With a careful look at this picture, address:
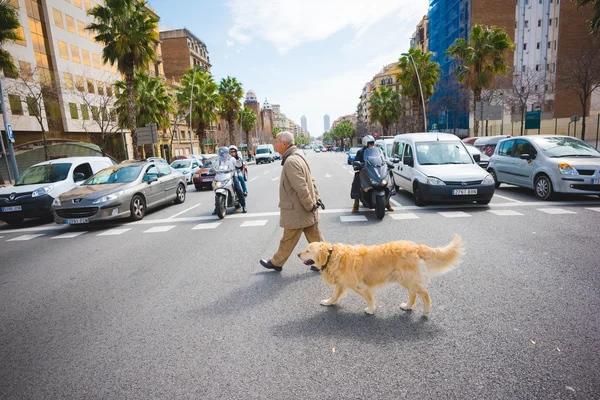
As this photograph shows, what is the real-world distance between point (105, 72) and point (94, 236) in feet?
119

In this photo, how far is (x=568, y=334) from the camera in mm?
2824

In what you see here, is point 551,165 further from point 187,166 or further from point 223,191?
point 187,166

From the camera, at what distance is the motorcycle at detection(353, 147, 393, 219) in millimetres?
7691

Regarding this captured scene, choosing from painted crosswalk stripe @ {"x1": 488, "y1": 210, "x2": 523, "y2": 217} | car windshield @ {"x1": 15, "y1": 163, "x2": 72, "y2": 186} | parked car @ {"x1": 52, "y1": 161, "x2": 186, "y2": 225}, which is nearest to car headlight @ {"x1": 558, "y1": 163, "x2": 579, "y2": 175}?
painted crosswalk stripe @ {"x1": 488, "y1": 210, "x2": 523, "y2": 217}

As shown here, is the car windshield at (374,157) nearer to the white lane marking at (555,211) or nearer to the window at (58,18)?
the white lane marking at (555,211)

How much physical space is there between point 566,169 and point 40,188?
13.9 meters

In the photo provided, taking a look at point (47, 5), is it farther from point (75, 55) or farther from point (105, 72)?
point (105, 72)

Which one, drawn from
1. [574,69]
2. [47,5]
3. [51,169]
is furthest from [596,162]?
[47,5]

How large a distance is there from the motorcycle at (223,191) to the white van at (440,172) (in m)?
4.79

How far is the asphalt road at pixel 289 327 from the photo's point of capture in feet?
7.92

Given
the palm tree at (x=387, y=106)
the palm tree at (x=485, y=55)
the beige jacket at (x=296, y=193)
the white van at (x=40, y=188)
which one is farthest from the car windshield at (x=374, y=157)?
the palm tree at (x=387, y=106)

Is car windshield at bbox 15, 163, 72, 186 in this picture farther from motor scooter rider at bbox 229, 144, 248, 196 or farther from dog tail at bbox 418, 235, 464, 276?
dog tail at bbox 418, 235, 464, 276

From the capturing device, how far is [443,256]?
10.3ft

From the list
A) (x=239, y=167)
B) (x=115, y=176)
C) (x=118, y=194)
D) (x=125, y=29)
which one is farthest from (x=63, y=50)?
(x=239, y=167)
